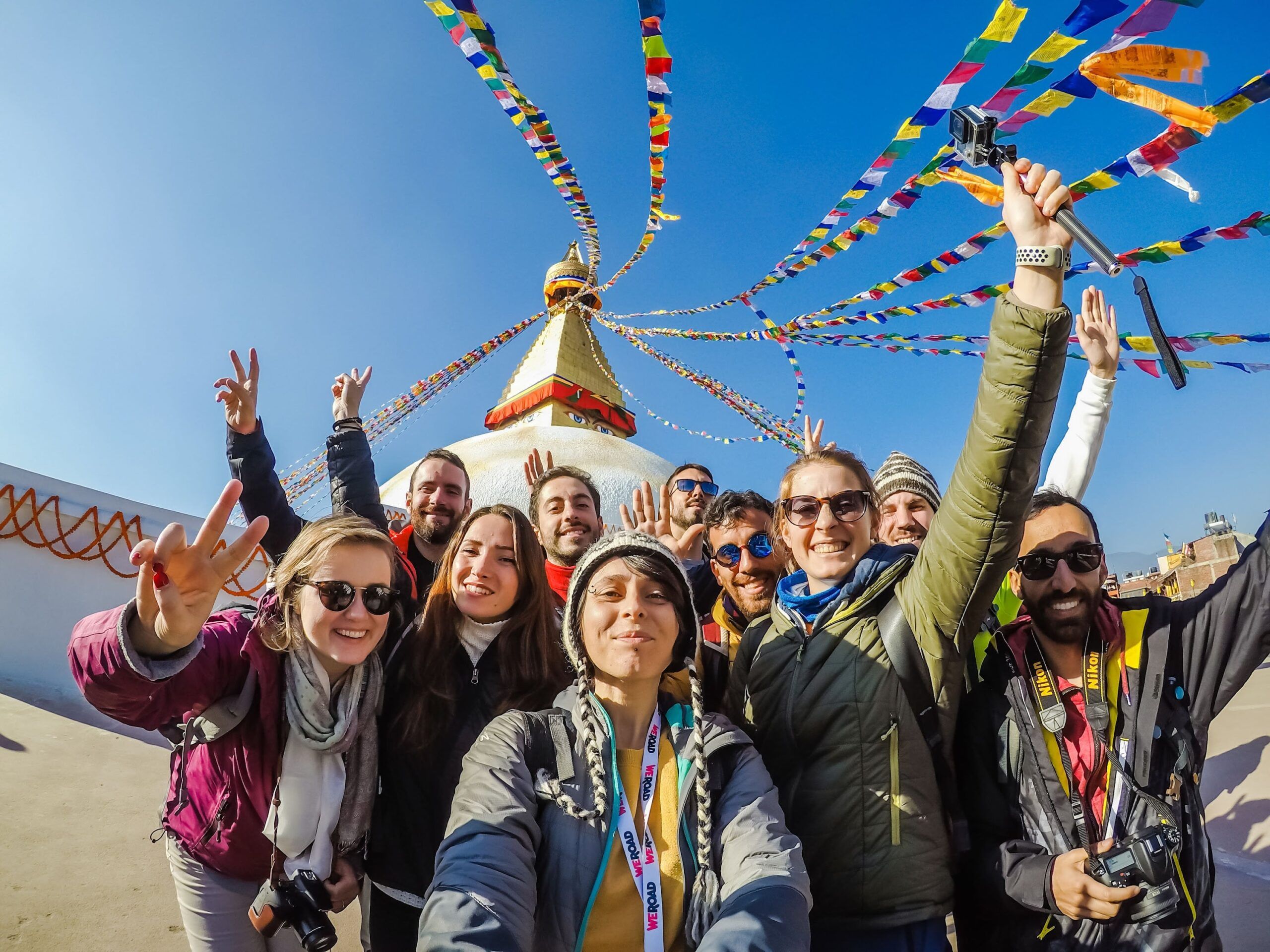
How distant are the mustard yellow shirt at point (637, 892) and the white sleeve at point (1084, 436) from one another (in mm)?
2227

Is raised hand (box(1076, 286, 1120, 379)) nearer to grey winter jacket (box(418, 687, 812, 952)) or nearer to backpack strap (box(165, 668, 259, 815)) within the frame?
grey winter jacket (box(418, 687, 812, 952))

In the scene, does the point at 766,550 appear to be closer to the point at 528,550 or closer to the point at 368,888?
the point at 528,550

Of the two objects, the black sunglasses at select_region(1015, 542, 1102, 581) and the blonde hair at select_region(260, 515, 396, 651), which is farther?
the black sunglasses at select_region(1015, 542, 1102, 581)

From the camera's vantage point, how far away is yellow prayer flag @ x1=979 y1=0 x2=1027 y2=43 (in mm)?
2633

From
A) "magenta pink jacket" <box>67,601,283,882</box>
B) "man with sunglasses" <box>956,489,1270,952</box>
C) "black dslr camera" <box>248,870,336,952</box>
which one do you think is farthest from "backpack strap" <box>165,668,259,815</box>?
"man with sunglasses" <box>956,489,1270,952</box>

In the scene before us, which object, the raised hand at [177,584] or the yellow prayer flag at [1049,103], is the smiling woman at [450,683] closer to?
the raised hand at [177,584]

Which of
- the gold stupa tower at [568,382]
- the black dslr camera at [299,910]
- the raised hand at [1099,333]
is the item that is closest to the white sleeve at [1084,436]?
the raised hand at [1099,333]

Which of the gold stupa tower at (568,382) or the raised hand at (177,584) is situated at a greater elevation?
the gold stupa tower at (568,382)

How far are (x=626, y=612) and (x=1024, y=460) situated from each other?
1026 mm

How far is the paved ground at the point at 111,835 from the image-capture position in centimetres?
276

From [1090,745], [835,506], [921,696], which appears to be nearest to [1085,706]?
[1090,745]

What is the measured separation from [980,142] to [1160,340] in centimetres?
71

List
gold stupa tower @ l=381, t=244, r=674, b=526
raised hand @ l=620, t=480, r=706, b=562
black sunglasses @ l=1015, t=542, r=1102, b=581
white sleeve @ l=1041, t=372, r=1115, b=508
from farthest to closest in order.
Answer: gold stupa tower @ l=381, t=244, r=674, b=526 < raised hand @ l=620, t=480, r=706, b=562 < white sleeve @ l=1041, t=372, r=1115, b=508 < black sunglasses @ l=1015, t=542, r=1102, b=581

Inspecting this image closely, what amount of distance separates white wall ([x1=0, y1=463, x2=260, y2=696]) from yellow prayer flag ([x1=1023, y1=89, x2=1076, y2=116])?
6952mm
